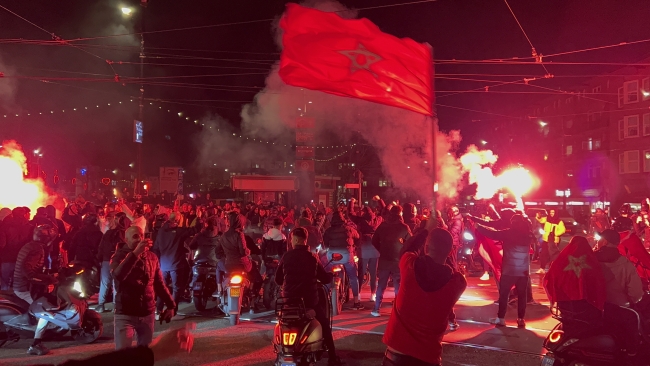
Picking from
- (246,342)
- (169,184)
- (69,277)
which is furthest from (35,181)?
(246,342)

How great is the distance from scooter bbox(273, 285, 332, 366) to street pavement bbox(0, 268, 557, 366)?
852 millimetres

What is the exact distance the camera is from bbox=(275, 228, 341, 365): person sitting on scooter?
600 cm

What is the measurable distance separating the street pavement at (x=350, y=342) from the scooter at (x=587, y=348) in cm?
138

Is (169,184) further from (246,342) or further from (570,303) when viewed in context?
(570,303)

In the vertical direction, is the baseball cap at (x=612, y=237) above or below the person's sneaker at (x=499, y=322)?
above

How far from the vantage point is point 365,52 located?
758cm

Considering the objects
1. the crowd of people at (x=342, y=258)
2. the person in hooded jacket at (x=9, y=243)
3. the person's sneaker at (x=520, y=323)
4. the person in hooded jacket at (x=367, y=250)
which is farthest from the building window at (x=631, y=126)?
the person in hooded jacket at (x=9, y=243)

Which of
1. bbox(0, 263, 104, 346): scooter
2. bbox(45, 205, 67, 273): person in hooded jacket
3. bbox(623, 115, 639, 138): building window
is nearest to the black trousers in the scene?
bbox(0, 263, 104, 346): scooter

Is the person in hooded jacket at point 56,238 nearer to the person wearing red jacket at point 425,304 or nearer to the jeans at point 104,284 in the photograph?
the jeans at point 104,284

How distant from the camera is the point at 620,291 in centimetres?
562

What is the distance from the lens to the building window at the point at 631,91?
38.7 meters

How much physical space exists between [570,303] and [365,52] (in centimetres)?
448

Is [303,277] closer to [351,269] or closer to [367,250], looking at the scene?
[351,269]

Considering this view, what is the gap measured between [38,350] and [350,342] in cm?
453
